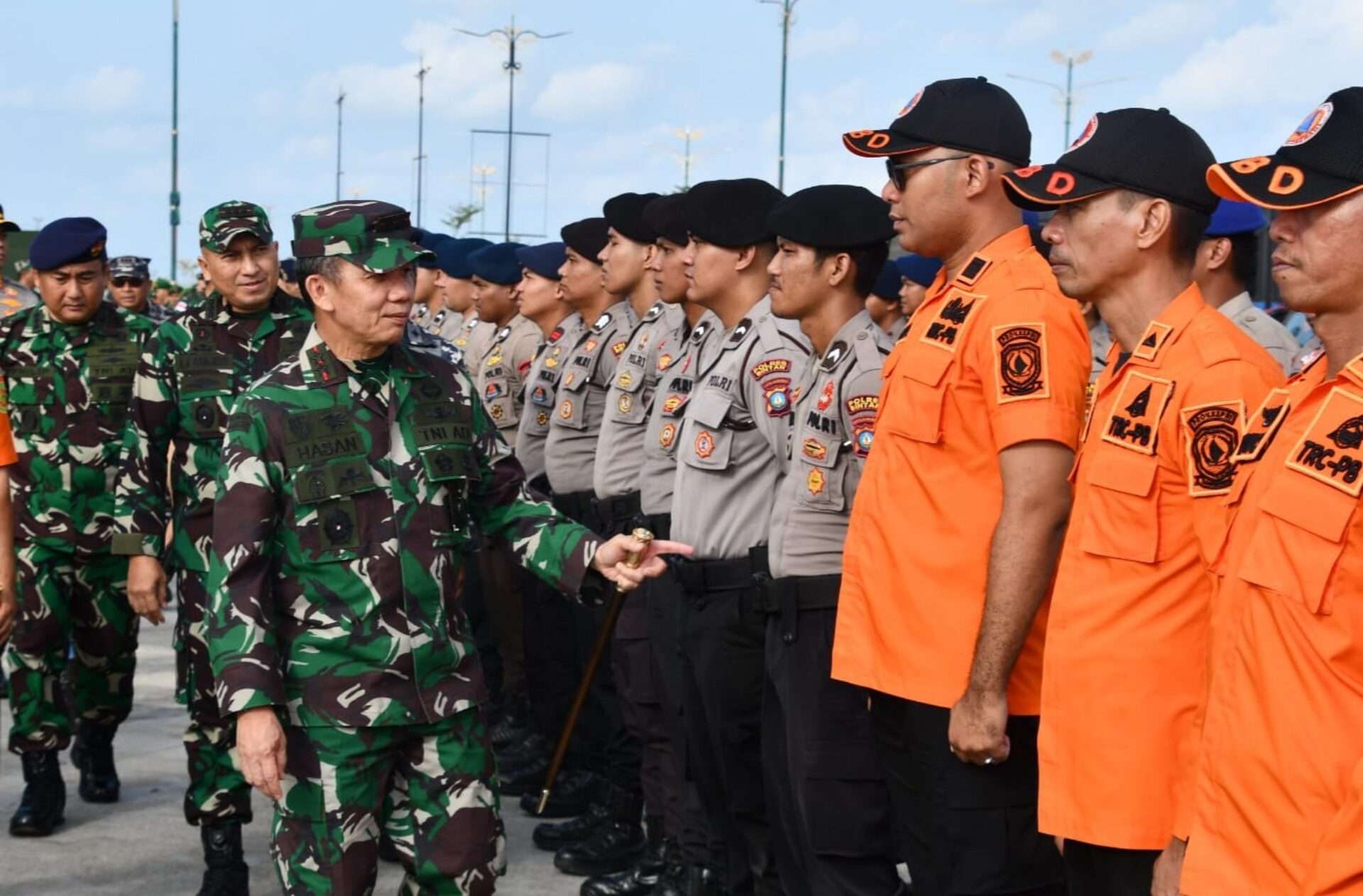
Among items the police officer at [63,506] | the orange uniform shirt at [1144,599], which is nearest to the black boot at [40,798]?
the police officer at [63,506]

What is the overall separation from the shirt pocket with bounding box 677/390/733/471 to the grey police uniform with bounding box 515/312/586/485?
2.65 metres

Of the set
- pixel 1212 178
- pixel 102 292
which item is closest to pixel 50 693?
pixel 102 292

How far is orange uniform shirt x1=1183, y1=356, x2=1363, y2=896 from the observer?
2328 millimetres

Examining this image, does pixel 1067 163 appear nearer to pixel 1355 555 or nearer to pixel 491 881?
pixel 1355 555

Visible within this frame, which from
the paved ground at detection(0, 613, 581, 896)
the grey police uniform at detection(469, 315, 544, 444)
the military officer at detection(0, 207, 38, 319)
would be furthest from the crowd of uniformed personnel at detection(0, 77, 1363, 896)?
the military officer at detection(0, 207, 38, 319)

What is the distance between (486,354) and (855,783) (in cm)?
557

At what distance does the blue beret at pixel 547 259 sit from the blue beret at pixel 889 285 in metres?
1.76

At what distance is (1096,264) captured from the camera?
3322mm

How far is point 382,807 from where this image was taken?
13.7ft

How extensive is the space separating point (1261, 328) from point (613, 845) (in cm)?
321

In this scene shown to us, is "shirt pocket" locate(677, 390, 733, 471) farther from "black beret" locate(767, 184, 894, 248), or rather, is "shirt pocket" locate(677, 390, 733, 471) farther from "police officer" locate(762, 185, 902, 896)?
"black beret" locate(767, 184, 894, 248)

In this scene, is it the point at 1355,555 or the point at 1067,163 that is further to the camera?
the point at 1067,163

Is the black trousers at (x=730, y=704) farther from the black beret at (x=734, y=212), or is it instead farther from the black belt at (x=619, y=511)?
the black belt at (x=619, y=511)

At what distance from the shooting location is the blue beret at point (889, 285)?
7355 mm
